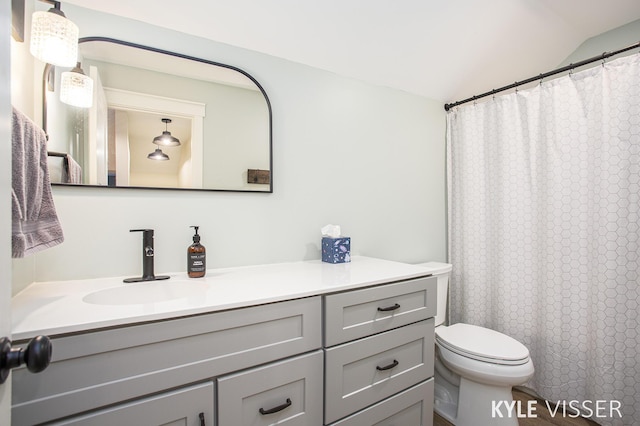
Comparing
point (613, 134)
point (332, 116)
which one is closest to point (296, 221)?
point (332, 116)

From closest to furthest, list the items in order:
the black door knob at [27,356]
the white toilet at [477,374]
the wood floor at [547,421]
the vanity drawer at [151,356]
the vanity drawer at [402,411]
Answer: the black door knob at [27,356] → the vanity drawer at [151,356] → the vanity drawer at [402,411] → the white toilet at [477,374] → the wood floor at [547,421]

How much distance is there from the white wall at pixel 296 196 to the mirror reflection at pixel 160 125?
0.06 metres

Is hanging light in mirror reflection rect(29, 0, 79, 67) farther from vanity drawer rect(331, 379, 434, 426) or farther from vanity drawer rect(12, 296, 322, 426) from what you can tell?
vanity drawer rect(331, 379, 434, 426)

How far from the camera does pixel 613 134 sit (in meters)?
1.56

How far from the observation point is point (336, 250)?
162 centimetres

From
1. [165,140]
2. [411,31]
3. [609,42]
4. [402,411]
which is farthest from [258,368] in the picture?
[609,42]

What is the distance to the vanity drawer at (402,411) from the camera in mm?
1180

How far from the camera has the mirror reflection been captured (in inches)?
46.9

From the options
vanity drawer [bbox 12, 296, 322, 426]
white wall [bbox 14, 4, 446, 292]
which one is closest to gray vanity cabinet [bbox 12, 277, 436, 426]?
vanity drawer [bbox 12, 296, 322, 426]

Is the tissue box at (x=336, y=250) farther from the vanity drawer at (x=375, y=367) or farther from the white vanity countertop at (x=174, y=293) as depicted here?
the vanity drawer at (x=375, y=367)

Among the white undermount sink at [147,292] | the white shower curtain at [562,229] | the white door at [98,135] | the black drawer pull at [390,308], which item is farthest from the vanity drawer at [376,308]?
the white door at [98,135]

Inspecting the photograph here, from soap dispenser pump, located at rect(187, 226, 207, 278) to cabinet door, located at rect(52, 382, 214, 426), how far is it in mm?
520

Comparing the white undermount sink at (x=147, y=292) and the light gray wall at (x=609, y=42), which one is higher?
the light gray wall at (x=609, y=42)

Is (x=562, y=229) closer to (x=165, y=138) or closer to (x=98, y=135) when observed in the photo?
(x=165, y=138)
